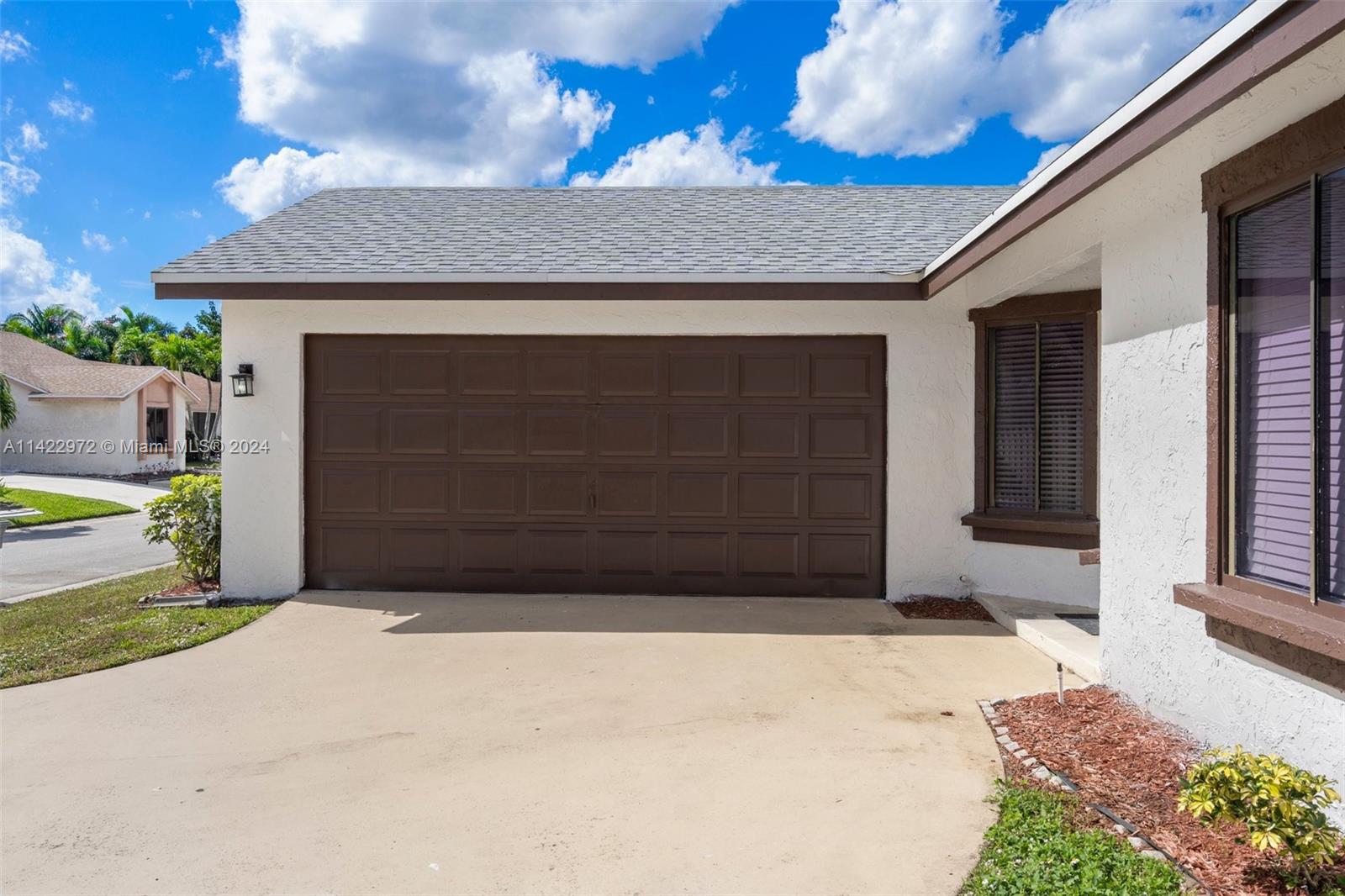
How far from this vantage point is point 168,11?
28.5 feet

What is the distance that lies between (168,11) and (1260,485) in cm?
1176

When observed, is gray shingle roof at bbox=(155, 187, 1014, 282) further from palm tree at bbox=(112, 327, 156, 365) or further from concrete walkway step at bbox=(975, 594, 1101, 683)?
palm tree at bbox=(112, 327, 156, 365)

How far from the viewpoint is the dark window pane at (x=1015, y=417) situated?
250 inches

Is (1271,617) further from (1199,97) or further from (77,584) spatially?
(77,584)

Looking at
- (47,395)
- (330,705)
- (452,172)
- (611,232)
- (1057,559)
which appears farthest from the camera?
(47,395)

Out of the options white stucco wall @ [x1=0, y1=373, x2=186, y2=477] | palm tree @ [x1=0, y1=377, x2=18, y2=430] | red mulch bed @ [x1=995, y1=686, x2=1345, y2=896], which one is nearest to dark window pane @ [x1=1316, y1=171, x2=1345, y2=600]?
red mulch bed @ [x1=995, y1=686, x2=1345, y2=896]

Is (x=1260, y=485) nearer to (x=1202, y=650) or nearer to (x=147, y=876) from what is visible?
(x=1202, y=650)

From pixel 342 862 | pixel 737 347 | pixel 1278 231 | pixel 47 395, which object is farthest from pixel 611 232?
pixel 47 395

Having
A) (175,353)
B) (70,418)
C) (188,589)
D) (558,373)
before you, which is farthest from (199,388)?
(558,373)

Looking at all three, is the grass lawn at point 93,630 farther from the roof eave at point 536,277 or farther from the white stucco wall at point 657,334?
the roof eave at point 536,277

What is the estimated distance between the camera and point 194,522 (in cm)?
706

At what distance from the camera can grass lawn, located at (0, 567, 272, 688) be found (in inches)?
197

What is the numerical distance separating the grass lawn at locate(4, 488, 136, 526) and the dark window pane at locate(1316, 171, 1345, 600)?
19.0 metres

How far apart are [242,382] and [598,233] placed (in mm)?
3847
